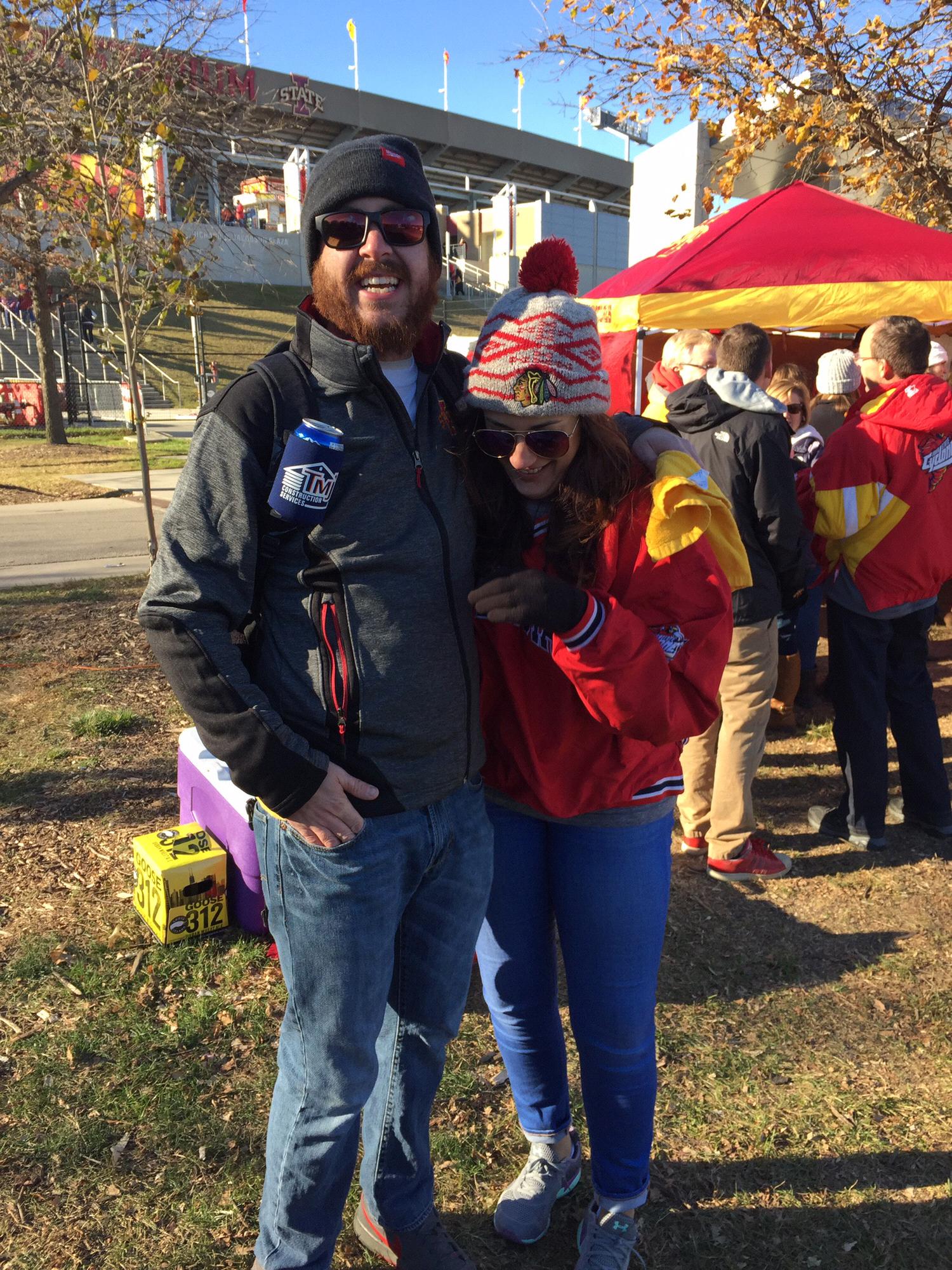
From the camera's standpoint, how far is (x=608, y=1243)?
6.56 feet

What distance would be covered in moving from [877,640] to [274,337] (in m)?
35.0

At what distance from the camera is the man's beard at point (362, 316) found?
1.61 meters

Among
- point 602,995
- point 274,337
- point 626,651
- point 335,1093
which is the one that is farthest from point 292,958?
point 274,337

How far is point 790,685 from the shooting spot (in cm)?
530

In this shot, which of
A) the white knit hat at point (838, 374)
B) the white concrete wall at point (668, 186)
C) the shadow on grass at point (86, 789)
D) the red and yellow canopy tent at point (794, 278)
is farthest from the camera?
the white concrete wall at point (668, 186)

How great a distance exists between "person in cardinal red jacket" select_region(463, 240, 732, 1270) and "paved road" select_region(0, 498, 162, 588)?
20.5ft

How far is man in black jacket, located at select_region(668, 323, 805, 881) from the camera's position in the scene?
3568mm

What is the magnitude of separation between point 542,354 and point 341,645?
0.62 meters

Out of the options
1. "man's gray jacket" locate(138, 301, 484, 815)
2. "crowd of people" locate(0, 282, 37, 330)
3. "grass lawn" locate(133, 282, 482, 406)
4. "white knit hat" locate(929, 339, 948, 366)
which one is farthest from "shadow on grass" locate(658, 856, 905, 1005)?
"grass lawn" locate(133, 282, 482, 406)

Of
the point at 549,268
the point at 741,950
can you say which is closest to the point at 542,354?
the point at 549,268

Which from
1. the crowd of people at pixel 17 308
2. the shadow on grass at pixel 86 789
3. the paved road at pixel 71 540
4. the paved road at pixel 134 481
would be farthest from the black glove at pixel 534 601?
the crowd of people at pixel 17 308

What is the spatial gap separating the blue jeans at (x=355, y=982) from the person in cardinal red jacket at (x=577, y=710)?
0.18m

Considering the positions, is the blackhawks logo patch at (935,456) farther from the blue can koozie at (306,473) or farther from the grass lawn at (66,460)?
the grass lawn at (66,460)

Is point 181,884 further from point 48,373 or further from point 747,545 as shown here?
point 48,373
